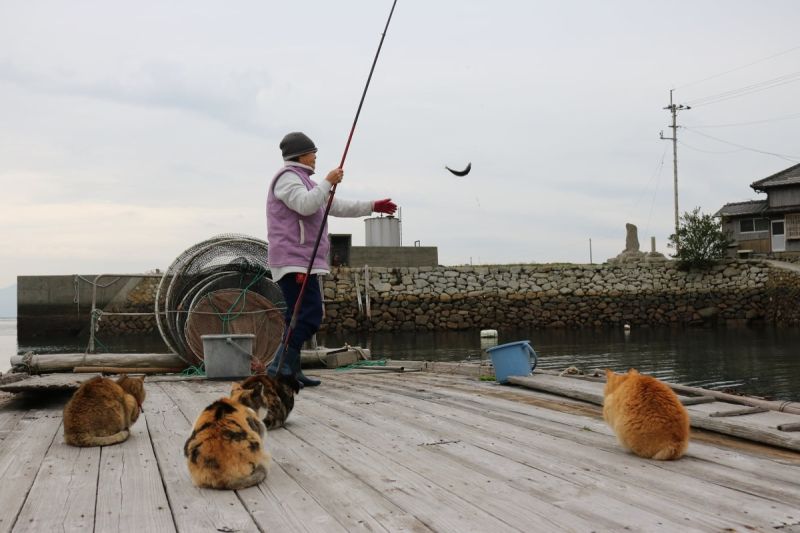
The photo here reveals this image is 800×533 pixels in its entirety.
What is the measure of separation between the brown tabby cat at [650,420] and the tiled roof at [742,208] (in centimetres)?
4630

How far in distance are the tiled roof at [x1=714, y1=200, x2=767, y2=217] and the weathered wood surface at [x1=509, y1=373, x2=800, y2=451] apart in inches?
1752

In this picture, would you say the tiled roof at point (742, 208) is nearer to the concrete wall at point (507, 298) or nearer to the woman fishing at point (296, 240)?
the concrete wall at point (507, 298)

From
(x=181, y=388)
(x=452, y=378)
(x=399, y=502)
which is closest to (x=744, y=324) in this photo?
(x=452, y=378)

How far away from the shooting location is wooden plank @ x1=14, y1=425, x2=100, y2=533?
7.35 feet

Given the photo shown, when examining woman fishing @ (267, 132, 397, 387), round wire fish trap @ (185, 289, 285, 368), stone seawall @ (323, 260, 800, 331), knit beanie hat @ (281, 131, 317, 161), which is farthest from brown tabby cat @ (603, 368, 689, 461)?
stone seawall @ (323, 260, 800, 331)

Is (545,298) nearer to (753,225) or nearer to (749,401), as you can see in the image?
(753,225)

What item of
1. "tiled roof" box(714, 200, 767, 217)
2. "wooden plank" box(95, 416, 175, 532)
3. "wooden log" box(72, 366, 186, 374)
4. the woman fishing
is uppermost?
"tiled roof" box(714, 200, 767, 217)

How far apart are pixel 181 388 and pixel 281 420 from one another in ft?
8.24

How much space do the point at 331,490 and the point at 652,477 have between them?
4.42ft

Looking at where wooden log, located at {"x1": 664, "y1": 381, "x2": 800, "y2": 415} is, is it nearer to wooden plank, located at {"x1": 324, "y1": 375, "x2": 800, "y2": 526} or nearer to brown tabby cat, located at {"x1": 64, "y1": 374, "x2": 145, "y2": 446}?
wooden plank, located at {"x1": 324, "y1": 375, "x2": 800, "y2": 526}

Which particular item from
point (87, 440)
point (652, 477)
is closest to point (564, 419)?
point (652, 477)

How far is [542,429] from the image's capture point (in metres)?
3.87

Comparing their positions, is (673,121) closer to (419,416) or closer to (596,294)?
(596,294)

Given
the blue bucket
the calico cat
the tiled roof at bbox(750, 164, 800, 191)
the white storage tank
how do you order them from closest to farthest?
the calico cat, the blue bucket, the white storage tank, the tiled roof at bbox(750, 164, 800, 191)
